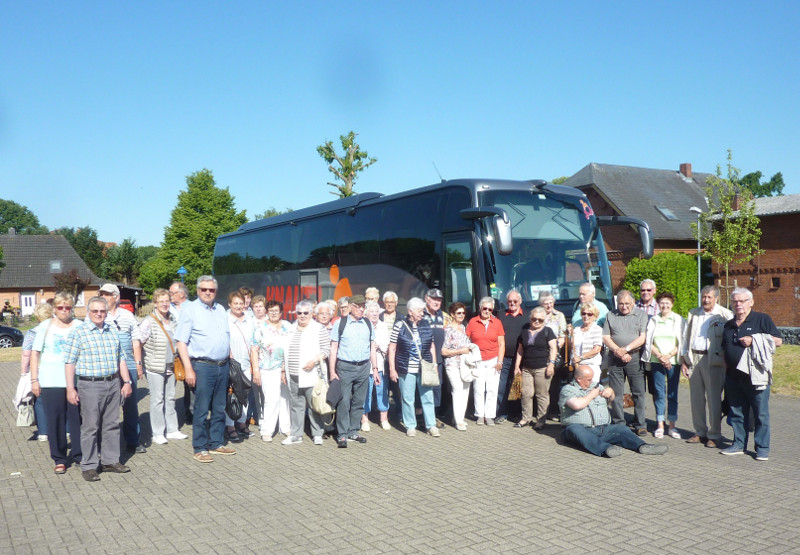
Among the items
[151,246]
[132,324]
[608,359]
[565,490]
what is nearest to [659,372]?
[608,359]

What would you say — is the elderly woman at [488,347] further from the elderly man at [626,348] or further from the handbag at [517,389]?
the elderly man at [626,348]

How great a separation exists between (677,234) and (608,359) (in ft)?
117

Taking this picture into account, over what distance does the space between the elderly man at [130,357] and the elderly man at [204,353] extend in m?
0.87

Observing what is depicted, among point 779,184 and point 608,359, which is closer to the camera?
point 608,359

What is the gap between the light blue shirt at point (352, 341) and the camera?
8609 mm

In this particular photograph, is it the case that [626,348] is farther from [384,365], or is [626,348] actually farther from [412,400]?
[384,365]

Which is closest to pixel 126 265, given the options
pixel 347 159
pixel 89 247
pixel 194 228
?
pixel 194 228

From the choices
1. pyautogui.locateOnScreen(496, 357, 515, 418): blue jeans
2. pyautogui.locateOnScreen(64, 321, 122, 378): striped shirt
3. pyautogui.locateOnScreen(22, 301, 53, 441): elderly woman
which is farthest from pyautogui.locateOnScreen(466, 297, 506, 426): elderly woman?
pyautogui.locateOnScreen(22, 301, 53, 441): elderly woman

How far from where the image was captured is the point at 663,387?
29.1 ft

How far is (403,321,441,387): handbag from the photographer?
356 inches

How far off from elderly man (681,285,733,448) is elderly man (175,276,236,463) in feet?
18.2

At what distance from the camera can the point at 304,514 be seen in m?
5.76

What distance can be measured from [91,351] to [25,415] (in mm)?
3815

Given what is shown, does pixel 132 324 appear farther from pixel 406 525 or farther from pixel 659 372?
pixel 659 372
